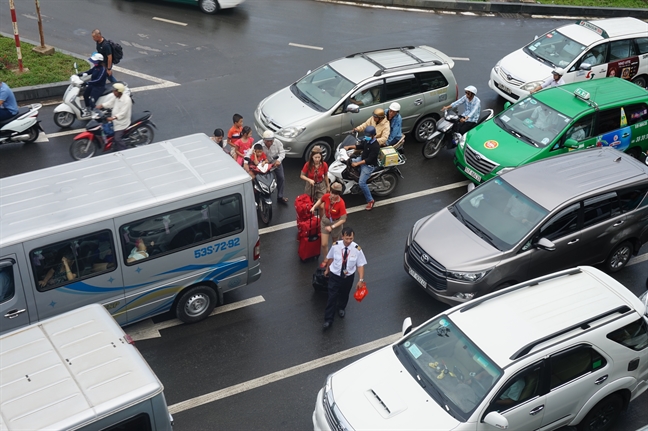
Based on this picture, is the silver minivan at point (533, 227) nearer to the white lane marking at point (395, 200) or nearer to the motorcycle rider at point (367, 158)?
the motorcycle rider at point (367, 158)

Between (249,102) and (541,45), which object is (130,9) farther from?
(541,45)

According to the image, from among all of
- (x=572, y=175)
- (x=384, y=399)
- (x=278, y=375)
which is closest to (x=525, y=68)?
(x=572, y=175)

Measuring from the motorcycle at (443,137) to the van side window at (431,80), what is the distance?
2.18 ft

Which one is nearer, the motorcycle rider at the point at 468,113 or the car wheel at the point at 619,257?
the car wheel at the point at 619,257

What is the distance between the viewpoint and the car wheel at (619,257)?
1123 cm

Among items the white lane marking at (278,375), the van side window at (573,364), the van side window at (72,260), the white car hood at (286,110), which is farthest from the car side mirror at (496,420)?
the white car hood at (286,110)

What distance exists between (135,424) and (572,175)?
7.74 metres

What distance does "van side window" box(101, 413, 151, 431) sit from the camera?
20.7 feet

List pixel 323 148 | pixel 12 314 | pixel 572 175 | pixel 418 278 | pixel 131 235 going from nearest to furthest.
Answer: pixel 12 314 → pixel 131 235 → pixel 418 278 → pixel 572 175 → pixel 323 148

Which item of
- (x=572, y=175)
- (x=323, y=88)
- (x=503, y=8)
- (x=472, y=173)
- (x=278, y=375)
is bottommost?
(x=278, y=375)

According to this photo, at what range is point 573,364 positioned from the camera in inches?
304

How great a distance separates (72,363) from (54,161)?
752cm

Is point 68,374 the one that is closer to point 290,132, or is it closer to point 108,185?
point 108,185

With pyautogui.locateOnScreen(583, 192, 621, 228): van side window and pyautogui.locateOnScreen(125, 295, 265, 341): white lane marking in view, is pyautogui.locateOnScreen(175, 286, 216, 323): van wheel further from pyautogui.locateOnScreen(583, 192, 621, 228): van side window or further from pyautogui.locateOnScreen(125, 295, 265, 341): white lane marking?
pyautogui.locateOnScreen(583, 192, 621, 228): van side window
